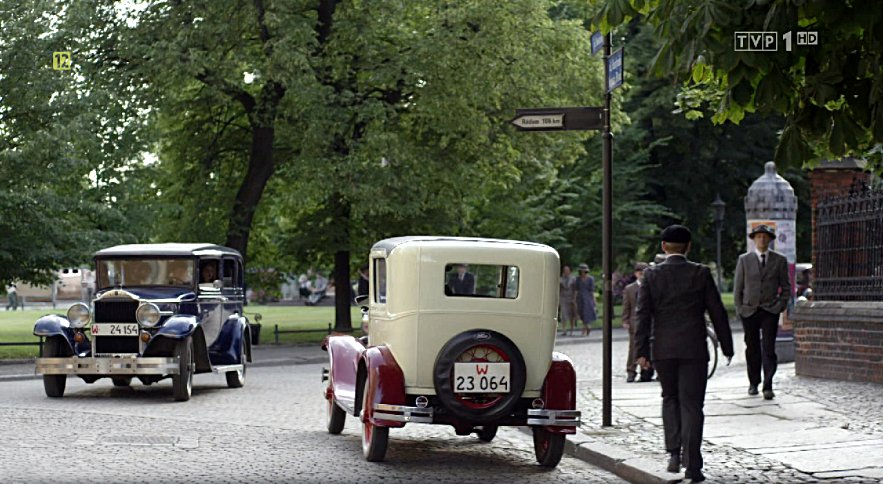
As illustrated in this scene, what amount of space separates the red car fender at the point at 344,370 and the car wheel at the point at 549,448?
1.59 metres

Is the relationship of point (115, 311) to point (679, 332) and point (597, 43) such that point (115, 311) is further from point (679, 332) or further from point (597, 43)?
point (679, 332)

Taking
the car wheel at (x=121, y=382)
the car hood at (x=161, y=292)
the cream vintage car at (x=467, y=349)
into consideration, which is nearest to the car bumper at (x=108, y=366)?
the car hood at (x=161, y=292)

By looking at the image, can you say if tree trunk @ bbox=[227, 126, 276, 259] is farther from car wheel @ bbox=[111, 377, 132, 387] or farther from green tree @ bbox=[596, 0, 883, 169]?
green tree @ bbox=[596, 0, 883, 169]

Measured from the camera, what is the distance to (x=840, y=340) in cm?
1792

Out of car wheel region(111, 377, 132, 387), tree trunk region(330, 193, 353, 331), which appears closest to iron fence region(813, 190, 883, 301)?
car wheel region(111, 377, 132, 387)

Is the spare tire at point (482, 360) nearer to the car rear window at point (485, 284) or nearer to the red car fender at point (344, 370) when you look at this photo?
the car rear window at point (485, 284)

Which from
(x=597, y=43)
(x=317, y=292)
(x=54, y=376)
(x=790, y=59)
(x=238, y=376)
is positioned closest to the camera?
(x=790, y=59)

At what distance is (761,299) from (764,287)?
138 mm

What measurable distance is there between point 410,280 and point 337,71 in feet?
66.7

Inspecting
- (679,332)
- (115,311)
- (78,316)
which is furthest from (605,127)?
(78,316)

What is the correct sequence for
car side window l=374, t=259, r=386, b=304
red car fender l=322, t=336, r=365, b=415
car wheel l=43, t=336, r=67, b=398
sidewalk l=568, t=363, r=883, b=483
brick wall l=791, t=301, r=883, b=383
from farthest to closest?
car wheel l=43, t=336, r=67, b=398, brick wall l=791, t=301, r=883, b=383, car side window l=374, t=259, r=386, b=304, red car fender l=322, t=336, r=365, b=415, sidewalk l=568, t=363, r=883, b=483

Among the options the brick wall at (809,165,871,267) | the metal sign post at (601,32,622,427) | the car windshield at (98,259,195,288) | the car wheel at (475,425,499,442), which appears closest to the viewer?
the car wheel at (475,425,499,442)

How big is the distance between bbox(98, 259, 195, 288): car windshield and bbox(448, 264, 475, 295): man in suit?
7994 millimetres

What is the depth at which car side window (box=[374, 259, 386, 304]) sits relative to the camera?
12.5m
